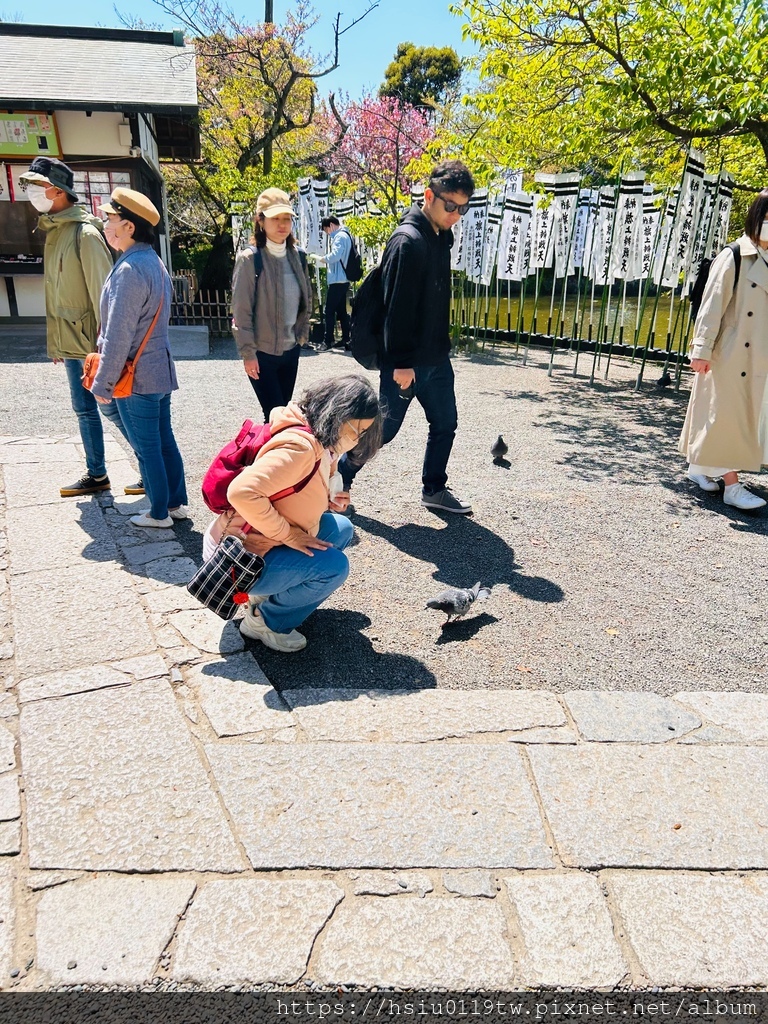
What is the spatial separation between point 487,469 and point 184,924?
177 inches

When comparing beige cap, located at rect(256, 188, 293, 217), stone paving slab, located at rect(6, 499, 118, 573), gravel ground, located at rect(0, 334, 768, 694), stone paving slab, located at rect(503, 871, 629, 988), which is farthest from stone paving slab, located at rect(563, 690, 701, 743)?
beige cap, located at rect(256, 188, 293, 217)

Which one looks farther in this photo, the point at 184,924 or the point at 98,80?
the point at 98,80

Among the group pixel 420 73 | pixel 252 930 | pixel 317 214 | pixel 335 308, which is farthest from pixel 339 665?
pixel 420 73

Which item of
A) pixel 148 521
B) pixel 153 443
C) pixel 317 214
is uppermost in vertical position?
pixel 317 214

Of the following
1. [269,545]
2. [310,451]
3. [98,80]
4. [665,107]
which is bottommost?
[269,545]

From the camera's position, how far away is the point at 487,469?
5887 millimetres

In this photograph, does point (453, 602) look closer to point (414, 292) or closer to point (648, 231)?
point (414, 292)

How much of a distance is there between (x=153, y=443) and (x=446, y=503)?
1.92m

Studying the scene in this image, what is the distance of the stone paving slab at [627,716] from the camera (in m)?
2.61

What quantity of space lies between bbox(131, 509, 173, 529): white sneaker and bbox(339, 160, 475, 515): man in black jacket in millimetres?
1093

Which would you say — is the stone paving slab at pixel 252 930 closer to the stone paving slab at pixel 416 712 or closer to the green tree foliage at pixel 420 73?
the stone paving slab at pixel 416 712

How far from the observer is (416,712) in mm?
2691

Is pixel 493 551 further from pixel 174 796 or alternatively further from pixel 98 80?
pixel 98 80

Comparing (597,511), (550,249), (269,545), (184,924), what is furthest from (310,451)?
(550,249)
